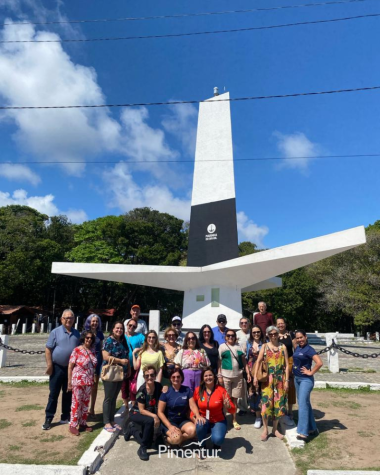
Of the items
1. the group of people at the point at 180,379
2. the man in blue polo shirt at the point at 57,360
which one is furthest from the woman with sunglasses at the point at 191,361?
the man in blue polo shirt at the point at 57,360

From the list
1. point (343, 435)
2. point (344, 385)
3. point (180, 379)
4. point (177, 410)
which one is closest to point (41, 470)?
point (177, 410)

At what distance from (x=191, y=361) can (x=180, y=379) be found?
346 millimetres

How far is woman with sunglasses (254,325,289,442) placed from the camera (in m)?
3.68

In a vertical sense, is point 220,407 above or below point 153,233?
below

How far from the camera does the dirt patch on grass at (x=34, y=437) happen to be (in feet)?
10.7

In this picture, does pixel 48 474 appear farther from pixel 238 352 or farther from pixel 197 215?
pixel 197 215

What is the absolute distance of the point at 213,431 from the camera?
3277 millimetres

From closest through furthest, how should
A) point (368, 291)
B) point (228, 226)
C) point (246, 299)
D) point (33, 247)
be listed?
point (228, 226) < point (368, 291) < point (33, 247) < point (246, 299)

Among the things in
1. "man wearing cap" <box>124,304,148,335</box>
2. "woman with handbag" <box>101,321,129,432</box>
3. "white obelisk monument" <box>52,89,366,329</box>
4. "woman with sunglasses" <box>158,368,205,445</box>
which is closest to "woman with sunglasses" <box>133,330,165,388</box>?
"woman with handbag" <box>101,321,129,432</box>

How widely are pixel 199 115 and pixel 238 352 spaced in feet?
39.9

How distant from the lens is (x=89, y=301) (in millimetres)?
31266

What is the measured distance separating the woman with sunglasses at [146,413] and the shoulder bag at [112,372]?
1.43 ft

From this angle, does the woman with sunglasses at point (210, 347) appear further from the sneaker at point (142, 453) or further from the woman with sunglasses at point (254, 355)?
the sneaker at point (142, 453)

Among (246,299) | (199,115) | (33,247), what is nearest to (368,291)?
(246,299)
